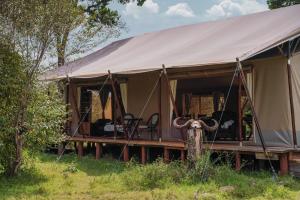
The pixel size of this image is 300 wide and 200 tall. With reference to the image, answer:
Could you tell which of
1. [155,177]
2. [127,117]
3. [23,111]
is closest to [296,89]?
[155,177]

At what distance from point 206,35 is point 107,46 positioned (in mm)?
4687

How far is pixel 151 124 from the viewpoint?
10.8 meters

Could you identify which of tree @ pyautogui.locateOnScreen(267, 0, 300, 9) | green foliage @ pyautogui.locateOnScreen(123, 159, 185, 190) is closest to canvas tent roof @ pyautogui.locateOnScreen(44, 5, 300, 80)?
green foliage @ pyautogui.locateOnScreen(123, 159, 185, 190)

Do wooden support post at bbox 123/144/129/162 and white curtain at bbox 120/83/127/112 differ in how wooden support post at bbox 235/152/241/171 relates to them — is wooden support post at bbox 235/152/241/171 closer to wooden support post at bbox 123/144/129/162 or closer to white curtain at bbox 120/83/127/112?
wooden support post at bbox 123/144/129/162

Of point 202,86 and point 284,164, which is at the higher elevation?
point 202,86

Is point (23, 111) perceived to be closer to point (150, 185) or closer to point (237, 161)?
point (150, 185)

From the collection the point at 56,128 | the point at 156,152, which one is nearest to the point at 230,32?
the point at 156,152

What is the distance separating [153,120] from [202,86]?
6.22 feet

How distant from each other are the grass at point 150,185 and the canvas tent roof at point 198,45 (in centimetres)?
171

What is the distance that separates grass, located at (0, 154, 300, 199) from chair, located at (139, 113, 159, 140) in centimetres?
246

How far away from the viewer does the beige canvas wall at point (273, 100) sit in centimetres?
863

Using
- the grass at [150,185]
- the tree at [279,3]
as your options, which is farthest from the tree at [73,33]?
the tree at [279,3]

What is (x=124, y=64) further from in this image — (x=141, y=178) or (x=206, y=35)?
(x=141, y=178)

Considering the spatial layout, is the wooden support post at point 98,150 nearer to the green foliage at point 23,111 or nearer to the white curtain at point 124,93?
the white curtain at point 124,93
